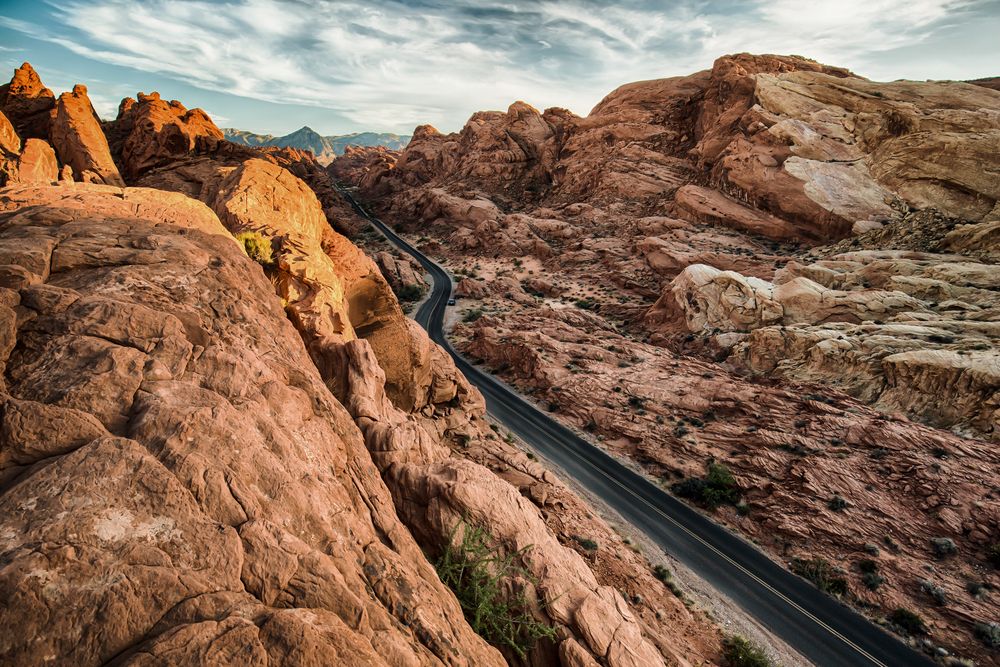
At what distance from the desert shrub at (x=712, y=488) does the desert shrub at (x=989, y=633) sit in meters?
8.81

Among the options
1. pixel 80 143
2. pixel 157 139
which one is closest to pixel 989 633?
pixel 80 143

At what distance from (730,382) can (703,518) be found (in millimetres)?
12022

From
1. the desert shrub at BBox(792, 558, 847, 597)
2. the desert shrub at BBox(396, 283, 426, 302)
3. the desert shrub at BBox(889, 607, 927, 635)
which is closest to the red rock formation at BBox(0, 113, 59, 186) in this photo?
the desert shrub at BBox(396, 283, 426, 302)

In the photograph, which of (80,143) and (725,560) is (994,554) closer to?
(725,560)

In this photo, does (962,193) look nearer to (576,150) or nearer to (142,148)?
(576,150)

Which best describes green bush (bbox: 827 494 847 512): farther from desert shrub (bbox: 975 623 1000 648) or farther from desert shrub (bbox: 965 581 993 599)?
desert shrub (bbox: 975 623 1000 648)

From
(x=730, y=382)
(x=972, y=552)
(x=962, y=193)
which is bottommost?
(x=972, y=552)

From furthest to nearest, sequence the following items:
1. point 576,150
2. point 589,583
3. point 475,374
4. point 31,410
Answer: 1. point 576,150
2. point 475,374
3. point 589,583
4. point 31,410

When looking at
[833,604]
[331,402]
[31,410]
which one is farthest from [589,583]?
[833,604]

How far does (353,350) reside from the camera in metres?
13.6

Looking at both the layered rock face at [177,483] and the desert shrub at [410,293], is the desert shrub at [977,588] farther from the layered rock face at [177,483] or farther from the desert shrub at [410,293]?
the desert shrub at [410,293]

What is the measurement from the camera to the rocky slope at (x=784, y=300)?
2033cm

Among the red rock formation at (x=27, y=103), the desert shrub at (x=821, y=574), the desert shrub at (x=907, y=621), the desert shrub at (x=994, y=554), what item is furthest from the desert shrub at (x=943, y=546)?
the red rock formation at (x=27, y=103)

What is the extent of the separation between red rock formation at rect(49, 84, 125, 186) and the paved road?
31.6 metres
